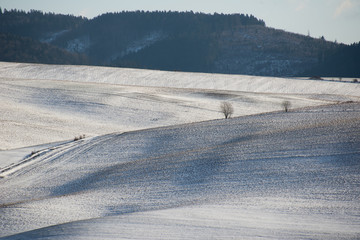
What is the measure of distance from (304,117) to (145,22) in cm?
18052

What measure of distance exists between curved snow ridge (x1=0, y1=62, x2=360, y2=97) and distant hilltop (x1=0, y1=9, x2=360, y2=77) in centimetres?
4435

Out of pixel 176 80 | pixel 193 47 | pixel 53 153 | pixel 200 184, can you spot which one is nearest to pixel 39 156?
pixel 53 153

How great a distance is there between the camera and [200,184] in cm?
1485

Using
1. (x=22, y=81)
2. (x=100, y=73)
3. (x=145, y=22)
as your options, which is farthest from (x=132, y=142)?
(x=145, y=22)

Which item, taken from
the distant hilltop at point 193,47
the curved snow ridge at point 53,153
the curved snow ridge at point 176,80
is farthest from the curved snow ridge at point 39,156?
the distant hilltop at point 193,47

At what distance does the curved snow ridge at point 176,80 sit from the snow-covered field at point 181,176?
1802 centimetres

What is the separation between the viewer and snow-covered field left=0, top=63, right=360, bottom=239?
1033cm

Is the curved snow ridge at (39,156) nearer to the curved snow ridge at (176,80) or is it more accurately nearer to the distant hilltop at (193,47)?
the curved snow ridge at (176,80)

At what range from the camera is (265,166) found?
51.9 ft

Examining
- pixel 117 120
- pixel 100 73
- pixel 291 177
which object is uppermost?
pixel 100 73

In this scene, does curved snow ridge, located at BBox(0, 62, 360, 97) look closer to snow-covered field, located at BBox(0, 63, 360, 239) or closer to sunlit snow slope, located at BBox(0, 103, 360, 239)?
snow-covered field, located at BBox(0, 63, 360, 239)

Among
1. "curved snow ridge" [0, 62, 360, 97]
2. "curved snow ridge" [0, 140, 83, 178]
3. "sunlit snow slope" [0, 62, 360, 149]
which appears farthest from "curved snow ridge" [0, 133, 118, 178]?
"curved snow ridge" [0, 62, 360, 97]

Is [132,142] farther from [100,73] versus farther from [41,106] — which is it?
[100,73]

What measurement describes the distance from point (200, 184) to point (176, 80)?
42244 mm
